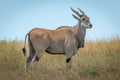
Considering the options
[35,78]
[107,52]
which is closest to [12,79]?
[35,78]

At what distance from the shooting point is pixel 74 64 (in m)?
13.1

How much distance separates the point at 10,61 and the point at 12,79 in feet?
12.0

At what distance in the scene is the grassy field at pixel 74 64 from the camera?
9.39 meters

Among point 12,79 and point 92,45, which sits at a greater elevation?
point 92,45

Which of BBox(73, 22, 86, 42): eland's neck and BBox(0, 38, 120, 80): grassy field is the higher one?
BBox(73, 22, 86, 42): eland's neck

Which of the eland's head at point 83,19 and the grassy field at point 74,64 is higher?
the eland's head at point 83,19

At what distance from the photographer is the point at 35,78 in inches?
349

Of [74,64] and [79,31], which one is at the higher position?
[79,31]

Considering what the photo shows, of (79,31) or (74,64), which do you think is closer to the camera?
(79,31)

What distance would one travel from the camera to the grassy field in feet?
30.8

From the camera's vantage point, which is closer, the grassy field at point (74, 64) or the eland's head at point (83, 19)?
the grassy field at point (74, 64)

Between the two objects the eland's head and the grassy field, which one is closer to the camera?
the grassy field

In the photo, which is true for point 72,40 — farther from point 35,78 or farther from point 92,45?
point 92,45

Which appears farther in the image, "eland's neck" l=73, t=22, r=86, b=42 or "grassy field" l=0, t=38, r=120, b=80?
"eland's neck" l=73, t=22, r=86, b=42
